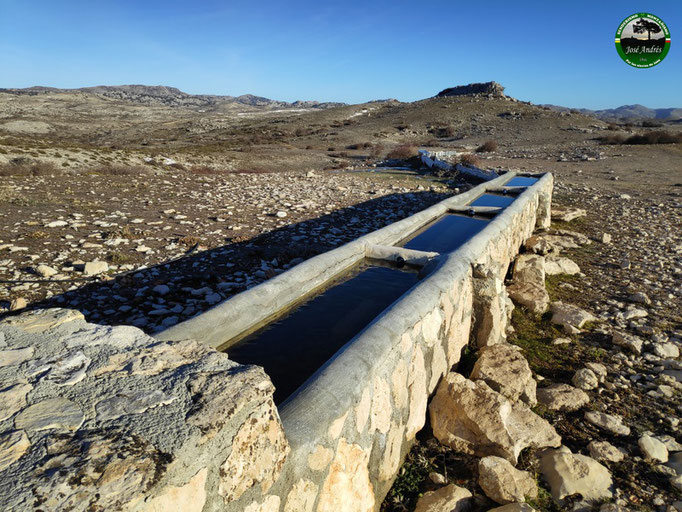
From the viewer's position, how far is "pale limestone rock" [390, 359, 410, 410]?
7.78 ft

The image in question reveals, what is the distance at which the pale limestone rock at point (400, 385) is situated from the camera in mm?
2373

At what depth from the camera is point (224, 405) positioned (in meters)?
1.45

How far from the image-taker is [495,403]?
2600 millimetres

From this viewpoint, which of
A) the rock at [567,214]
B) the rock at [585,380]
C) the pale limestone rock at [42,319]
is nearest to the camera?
the pale limestone rock at [42,319]

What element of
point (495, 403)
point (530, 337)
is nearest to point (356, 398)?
point (495, 403)

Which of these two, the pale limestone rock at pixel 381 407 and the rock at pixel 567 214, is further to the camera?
the rock at pixel 567 214

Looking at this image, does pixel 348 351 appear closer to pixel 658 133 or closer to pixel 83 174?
pixel 83 174

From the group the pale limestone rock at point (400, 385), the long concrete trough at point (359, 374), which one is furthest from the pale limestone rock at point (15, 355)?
the pale limestone rock at point (400, 385)

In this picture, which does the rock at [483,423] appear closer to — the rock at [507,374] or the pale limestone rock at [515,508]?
the rock at [507,374]

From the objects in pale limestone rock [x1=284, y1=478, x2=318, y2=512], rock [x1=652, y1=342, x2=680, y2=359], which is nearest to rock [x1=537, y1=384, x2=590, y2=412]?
rock [x1=652, y1=342, x2=680, y2=359]

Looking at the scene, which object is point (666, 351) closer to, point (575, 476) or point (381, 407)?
point (575, 476)

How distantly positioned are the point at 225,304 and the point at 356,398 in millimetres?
1424

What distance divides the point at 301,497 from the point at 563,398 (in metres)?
2.52

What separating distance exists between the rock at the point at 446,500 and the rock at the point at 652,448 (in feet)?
4.66
